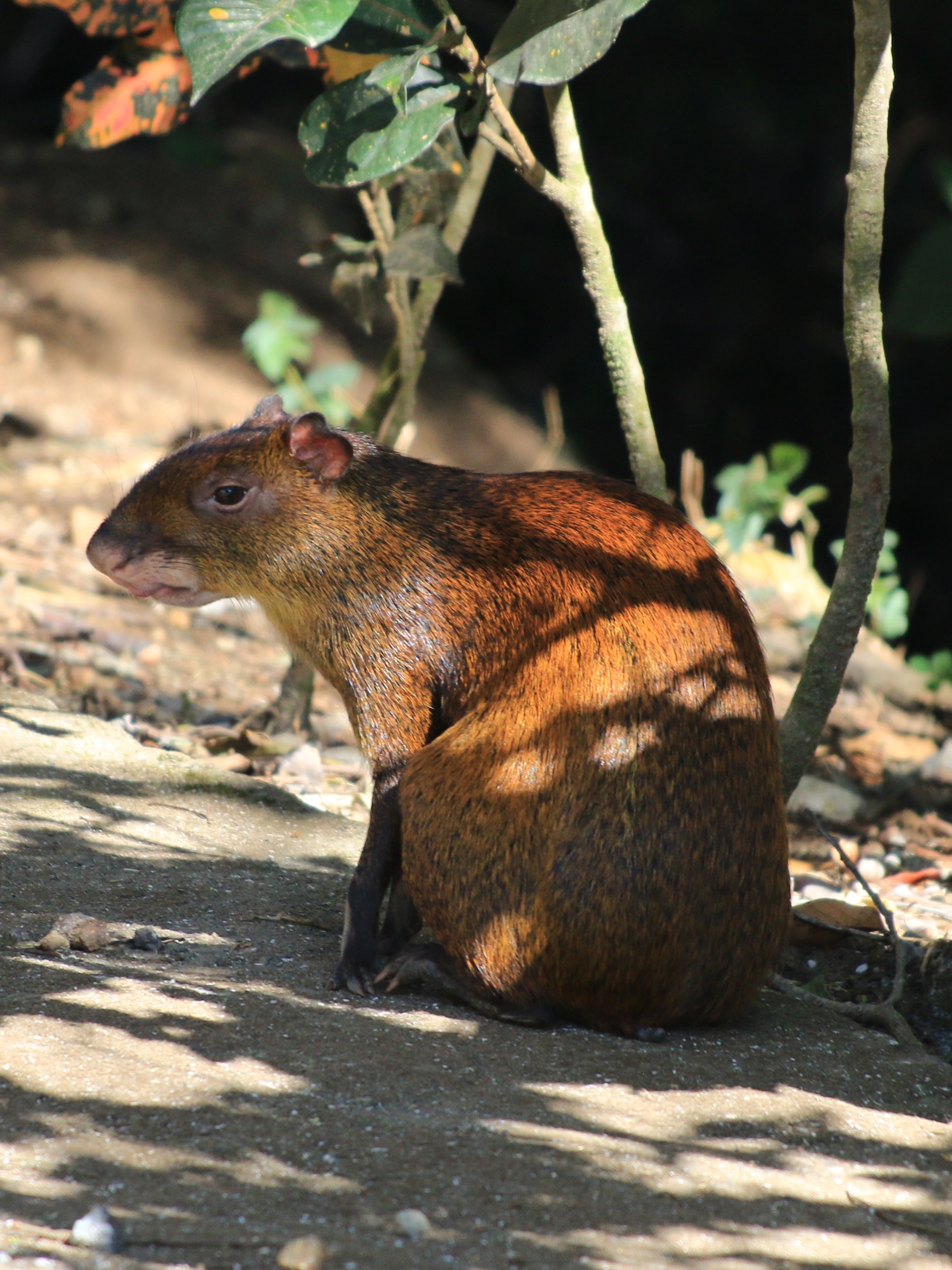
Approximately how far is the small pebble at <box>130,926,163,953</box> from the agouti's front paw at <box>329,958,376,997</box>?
1.24 ft

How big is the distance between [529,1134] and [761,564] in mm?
5274

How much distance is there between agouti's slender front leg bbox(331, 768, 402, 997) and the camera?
9.66 feet

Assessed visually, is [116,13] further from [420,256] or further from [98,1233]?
[98,1233]

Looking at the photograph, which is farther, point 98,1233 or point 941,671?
point 941,671

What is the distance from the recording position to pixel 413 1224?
1870 mm

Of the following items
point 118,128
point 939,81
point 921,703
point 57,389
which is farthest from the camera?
point 939,81

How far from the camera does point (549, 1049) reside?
2609 mm

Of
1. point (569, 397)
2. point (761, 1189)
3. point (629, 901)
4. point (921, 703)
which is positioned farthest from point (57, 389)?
point (761, 1189)

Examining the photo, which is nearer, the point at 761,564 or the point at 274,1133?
the point at 274,1133

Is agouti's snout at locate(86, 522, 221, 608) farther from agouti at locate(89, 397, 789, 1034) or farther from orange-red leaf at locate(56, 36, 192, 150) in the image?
orange-red leaf at locate(56, 36, 192, 150)

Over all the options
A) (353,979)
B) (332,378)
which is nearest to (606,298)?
(353,979)

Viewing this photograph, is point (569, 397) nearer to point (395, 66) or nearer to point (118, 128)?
point (118, 128)

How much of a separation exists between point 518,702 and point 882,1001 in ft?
4.00

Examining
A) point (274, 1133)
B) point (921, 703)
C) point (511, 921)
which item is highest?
point (921, 703)
